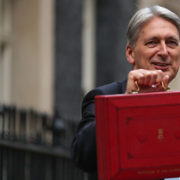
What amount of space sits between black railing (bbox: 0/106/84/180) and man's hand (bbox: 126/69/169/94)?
8.69 ft

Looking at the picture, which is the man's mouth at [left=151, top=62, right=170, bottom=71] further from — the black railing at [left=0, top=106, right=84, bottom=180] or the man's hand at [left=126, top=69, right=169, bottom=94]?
the black railing at [left=0, top=106, right=84, bottom=180]

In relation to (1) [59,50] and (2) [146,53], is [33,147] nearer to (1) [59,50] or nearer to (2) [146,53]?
(2) [146,53]

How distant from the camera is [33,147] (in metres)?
5.68

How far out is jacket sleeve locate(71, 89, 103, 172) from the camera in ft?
9.61

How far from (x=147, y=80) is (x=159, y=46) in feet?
1.09

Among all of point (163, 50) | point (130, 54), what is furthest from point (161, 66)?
point (130, 54)

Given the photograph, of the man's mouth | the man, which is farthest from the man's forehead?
the man's mouth

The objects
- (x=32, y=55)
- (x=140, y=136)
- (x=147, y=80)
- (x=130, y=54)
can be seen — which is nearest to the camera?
(x=140, y=136)

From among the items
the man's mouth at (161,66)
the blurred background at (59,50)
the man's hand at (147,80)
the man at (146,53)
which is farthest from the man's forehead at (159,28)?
the blurred background at (59,50)

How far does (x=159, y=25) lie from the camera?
3096mm

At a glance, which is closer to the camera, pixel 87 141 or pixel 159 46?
pixel 87 141

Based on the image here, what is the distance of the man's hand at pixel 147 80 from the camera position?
2814 millimetres

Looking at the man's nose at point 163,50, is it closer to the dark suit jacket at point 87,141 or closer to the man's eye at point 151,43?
the man's eye at point 151,43

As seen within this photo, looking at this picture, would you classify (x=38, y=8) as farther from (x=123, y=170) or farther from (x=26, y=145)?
(x=123, y=170)
